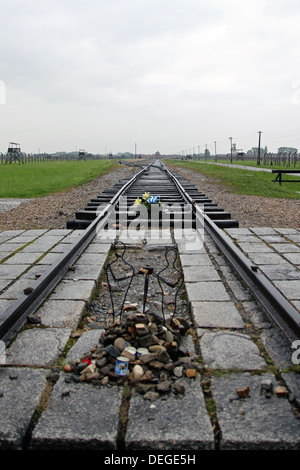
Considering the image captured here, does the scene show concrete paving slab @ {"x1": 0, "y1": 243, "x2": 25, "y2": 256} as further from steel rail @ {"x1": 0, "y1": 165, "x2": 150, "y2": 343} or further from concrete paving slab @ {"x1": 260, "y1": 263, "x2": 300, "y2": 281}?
concrete paving slab @ {"x1": 260, "y1": 263, "x2": 300, "y2": 281}

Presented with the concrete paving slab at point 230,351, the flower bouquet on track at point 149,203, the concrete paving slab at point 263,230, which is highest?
the flower bouquet on track at point 149,203

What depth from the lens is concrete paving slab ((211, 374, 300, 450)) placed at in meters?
1.49

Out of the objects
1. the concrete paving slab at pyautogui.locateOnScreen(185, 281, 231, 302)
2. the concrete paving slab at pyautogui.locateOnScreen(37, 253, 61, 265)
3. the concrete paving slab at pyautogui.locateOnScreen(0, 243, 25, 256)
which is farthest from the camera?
the concrete paving slab at pyautogui.locateOnScreen(0, 243, 25, 256)

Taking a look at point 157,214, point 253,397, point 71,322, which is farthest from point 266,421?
point 157,214

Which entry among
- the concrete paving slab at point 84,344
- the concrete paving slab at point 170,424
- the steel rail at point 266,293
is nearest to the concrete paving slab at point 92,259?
the steel rail at point 266,293

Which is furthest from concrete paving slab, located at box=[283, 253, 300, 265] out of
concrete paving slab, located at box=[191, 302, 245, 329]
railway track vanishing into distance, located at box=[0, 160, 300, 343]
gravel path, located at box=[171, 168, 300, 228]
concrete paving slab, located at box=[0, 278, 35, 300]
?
concrete paving slab, located at box=[0, 278, 35, 300]

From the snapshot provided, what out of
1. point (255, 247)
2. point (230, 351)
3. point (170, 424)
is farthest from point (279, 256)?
point (170, 424)

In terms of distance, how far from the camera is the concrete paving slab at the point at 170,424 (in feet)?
4.91

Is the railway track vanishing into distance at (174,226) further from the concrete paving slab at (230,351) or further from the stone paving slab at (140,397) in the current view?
the concrete paving slab at (230,351)

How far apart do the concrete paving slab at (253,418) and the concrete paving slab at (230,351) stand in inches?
5.1

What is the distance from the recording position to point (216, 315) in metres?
2.66

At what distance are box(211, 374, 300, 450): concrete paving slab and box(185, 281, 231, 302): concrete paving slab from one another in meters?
1.07

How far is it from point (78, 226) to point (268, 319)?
3.79 metres

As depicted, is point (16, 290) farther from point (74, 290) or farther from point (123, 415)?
point (123, 415)
